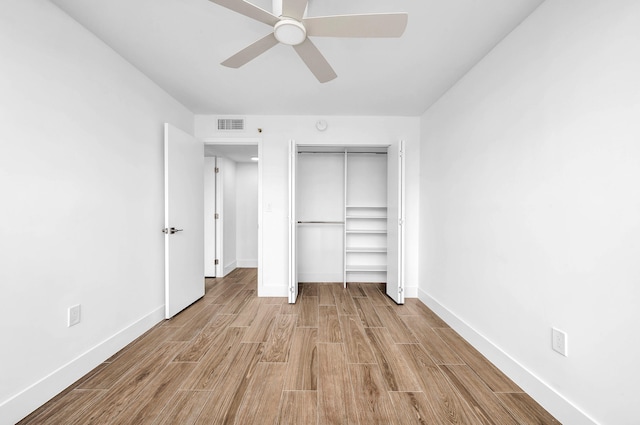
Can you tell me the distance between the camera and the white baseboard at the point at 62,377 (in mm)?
1350

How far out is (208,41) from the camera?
1893mm

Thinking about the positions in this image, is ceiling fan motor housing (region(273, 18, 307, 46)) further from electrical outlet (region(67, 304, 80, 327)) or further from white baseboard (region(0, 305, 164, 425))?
white baseboard (region(0, 305, 164, 425))

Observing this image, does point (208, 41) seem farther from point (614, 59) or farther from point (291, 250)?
point (614, 59)

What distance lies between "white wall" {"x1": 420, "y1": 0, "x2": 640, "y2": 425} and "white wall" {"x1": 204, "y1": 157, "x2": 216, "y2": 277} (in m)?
3.80

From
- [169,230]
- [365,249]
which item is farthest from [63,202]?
[365,249]

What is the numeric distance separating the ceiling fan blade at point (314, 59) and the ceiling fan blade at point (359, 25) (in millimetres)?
86

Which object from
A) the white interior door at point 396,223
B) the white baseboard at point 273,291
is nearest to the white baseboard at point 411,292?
the white interior door at point 396,223

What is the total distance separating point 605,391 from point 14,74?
11.2 feet

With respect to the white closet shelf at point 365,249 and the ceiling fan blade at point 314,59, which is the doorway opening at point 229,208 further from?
the ceiling fan blade at point 314,59

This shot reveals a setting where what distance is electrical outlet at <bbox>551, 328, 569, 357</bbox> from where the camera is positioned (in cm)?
139

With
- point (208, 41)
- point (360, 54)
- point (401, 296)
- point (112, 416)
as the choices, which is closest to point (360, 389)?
point (112, 416)

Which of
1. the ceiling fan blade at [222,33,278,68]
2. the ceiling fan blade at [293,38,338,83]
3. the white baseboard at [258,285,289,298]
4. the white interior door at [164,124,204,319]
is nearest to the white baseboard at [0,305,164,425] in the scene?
the white interior door at [164,124,204,319]

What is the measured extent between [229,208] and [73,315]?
317 centimetres

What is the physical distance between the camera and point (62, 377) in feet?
5.26
